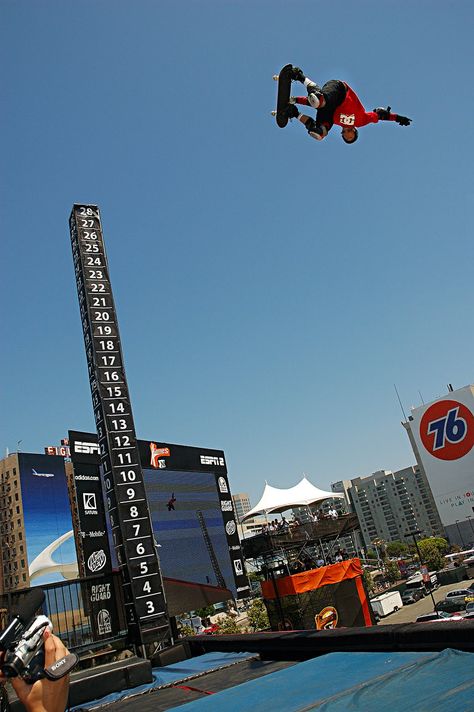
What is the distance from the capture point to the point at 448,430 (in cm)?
6775

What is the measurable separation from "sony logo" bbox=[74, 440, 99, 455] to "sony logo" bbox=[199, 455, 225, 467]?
11.5 meters

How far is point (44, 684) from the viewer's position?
9.16 feet

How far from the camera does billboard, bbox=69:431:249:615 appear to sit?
1191 inches

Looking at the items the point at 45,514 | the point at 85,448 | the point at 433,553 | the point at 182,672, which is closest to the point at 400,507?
the point at 433,553

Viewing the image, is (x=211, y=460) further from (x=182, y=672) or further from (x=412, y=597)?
(x=412, y=597)

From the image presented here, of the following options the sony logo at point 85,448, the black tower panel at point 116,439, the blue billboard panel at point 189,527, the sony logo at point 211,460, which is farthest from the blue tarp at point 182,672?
the sony logo at point 211,460

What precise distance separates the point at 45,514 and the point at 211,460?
41650 millimetres

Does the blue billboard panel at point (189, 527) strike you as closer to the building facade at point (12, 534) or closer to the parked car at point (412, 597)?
the parked car at point (412, 597)

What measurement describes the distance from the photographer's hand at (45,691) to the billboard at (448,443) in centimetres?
6941

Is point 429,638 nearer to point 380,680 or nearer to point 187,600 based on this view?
point 380,680

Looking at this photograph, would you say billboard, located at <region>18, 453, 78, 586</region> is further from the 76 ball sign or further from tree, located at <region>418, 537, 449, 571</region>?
tree, located at <region>418, 537, 449, 571</region>

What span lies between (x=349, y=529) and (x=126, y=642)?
36.7 feet

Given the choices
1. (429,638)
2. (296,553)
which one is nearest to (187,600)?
(296,553)

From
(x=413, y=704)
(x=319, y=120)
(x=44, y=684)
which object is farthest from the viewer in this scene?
(x=319, y=120)
